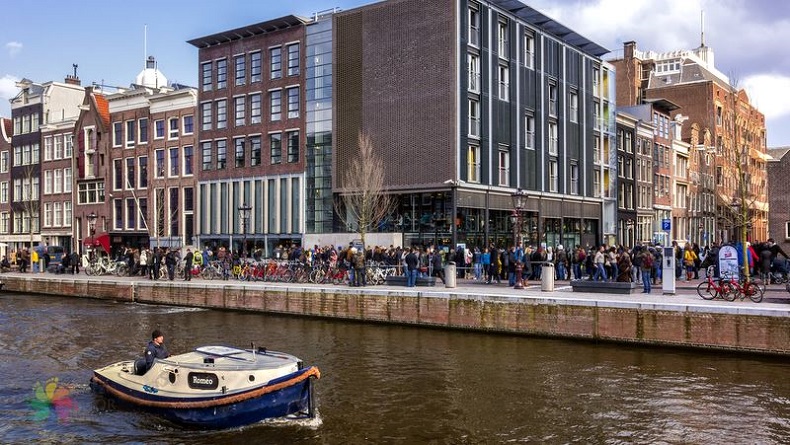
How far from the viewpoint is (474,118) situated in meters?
Result: 45.3

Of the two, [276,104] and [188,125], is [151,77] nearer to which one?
[188,125]

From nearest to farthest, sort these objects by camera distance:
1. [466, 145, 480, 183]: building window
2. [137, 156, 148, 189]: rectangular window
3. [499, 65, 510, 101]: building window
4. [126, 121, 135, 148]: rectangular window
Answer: [466, 145, 480, 183]: building window
[499, 65, 510, 101]: building window
[137, 156, 148, 189]: rectangular window
[126, 121, 135, 148]: rectangular window

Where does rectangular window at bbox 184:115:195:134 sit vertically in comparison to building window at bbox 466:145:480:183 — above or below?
above

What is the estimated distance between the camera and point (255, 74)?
175 ft

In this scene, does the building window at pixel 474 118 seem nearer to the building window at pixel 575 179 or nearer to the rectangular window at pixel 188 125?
the building window at pixel 575 179

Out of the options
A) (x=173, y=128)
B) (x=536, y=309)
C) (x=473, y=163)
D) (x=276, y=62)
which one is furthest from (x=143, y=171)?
(x=536, y=309)

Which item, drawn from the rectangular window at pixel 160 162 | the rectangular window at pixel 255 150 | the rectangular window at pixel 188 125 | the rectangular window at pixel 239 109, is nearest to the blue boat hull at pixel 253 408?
the rectangular window at pixel 255 150

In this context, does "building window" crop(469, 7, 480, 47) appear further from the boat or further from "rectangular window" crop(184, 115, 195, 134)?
the boat

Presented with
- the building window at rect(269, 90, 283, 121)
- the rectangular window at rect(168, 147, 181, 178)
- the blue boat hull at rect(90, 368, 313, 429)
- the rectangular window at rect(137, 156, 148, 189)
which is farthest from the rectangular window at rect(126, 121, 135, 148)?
the blue boat hull at rect(90, 368, 313, 429)

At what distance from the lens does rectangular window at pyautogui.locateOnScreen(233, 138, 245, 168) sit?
176 feet

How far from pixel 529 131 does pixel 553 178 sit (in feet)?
15.3

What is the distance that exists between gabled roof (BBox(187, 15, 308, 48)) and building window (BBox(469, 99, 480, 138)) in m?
13.4

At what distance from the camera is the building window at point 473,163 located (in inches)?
1742

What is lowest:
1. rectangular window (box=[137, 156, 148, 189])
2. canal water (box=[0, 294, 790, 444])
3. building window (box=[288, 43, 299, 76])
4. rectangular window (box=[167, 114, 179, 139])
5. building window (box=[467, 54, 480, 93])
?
canal water (box=[0, 294, 790, 444])
